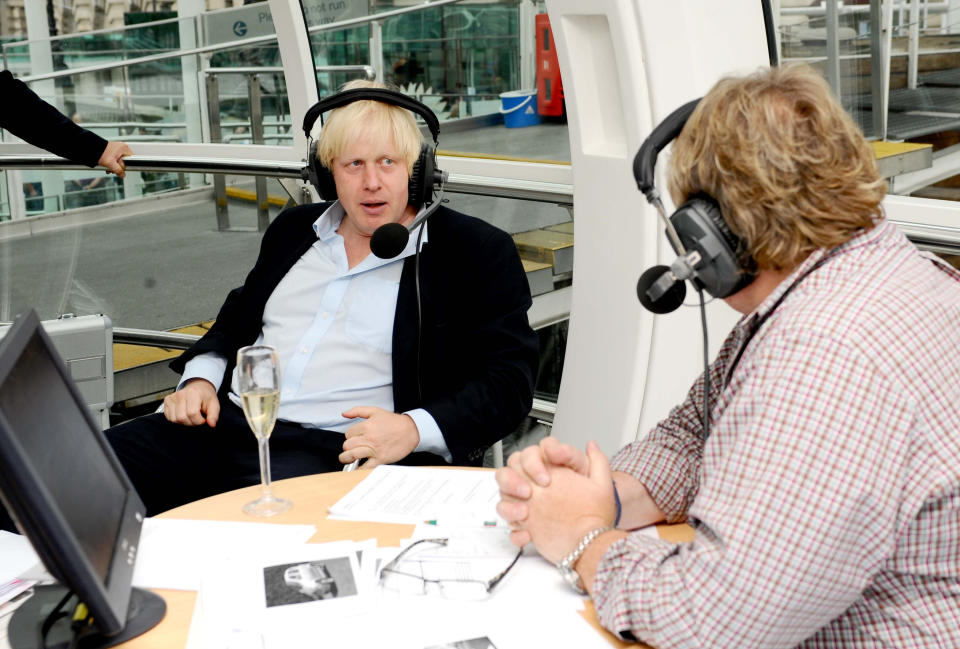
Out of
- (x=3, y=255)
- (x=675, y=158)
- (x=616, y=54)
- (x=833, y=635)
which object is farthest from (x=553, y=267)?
(x=3, y=255)

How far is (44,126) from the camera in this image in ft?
11.0

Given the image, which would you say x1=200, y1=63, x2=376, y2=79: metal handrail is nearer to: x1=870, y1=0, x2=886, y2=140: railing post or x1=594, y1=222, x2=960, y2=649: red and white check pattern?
x1=870, y1=0, x2=886, y2=140: railing post

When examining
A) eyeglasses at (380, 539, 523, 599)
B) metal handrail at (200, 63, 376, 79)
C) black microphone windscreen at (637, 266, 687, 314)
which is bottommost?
eyeglasses at (380, 539, 523, 599)

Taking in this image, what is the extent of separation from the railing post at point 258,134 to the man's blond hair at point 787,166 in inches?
124

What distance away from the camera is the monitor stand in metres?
1.11

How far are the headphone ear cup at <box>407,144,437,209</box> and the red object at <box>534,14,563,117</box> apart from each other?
1.13 m

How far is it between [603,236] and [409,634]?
1555 millimetres

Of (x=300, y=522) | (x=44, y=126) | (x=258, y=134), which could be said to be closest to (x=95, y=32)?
(x=258, y=134)

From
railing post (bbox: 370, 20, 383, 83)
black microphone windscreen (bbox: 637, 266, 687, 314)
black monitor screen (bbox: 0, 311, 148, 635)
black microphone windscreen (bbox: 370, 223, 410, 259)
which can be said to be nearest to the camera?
black monitor screen (bbox: 0, 311, 148, 635)

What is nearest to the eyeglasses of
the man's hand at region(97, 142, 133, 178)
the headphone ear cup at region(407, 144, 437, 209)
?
the headphone ear cup at region(407, 144, 437, 209)

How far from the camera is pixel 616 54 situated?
2299mm

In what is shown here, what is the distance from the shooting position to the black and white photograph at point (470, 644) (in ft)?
3.55

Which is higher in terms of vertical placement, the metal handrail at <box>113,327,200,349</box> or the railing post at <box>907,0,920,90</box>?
the railing post at <box>907,0,920,90</box>

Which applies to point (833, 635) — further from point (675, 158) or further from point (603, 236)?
point (603, 236)
